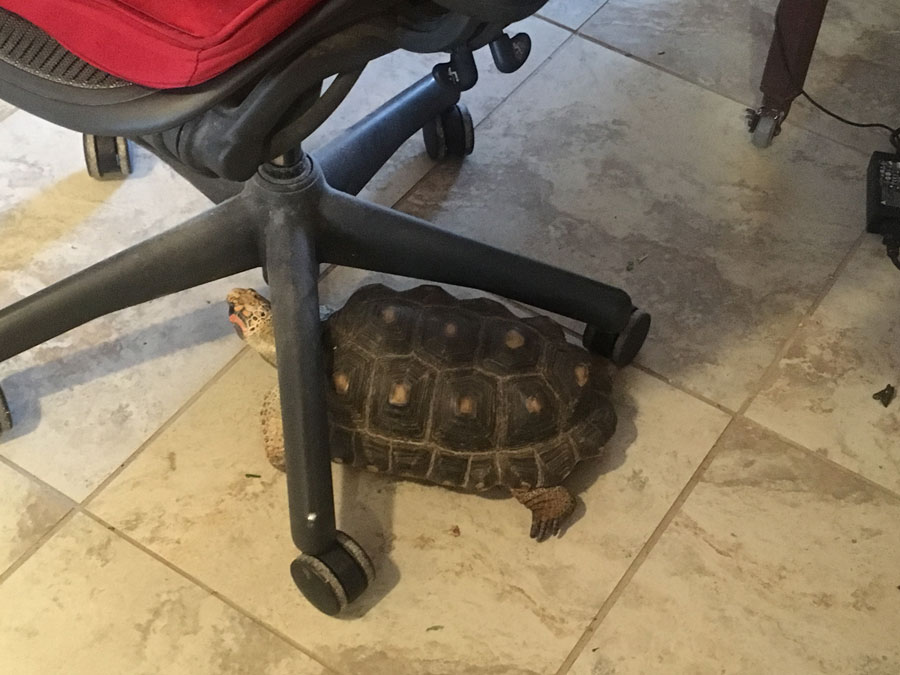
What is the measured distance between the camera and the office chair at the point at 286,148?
66 cm

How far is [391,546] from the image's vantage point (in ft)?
3.39

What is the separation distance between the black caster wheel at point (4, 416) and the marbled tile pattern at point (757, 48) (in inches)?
42.8

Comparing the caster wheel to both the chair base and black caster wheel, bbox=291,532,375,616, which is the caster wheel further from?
black caster wheel, bbox=291,532,375,616

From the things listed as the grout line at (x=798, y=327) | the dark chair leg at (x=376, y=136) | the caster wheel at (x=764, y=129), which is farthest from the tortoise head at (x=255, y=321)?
the caster wheel at (x=764, y=129)

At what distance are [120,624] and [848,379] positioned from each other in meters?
Result: 0.90

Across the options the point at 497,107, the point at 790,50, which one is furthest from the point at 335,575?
the point at 790,50

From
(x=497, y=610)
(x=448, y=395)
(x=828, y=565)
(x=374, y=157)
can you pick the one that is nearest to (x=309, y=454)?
(x=448, y=395)

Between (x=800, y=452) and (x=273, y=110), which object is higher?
(x=273, y=110)

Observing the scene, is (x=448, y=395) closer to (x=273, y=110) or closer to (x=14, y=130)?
(x=273, y=110)

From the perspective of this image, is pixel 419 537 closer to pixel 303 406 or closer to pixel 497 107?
pixel 303 406

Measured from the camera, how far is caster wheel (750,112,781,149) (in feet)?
4.60

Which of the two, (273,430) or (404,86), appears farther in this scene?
(404,86)

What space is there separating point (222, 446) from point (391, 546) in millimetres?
239

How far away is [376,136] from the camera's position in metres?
1.20
